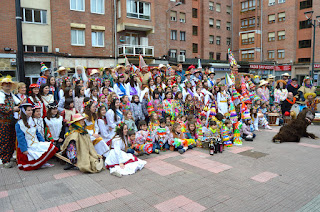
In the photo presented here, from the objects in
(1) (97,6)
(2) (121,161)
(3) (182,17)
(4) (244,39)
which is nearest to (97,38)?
(1) (97,6)

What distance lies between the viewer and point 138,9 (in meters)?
26.8

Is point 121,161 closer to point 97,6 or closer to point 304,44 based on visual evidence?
point 97,6

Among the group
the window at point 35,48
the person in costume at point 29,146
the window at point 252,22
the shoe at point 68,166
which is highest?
the window at point 252,22

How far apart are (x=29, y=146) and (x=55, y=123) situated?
900mm

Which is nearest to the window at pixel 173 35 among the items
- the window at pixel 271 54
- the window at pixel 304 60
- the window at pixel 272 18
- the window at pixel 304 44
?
the window at pixel 271 54

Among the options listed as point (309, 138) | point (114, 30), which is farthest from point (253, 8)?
point (309, 138)

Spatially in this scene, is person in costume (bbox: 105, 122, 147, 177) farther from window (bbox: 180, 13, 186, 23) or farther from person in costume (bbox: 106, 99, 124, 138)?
window (bbox: 180, 13, 186, 23)

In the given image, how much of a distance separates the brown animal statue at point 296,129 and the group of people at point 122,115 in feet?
3.29

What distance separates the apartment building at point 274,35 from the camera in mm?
A: 39938

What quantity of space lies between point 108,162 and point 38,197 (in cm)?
182

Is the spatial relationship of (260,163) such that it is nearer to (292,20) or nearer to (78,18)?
(78,18)

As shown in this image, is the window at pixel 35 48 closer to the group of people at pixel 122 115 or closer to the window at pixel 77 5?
the window at pixel 77 5

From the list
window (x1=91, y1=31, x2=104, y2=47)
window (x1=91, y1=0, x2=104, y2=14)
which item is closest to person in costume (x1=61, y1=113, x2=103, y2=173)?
window (x1=91, y1=31, x2=104, y2=47)

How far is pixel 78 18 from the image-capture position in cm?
2291
